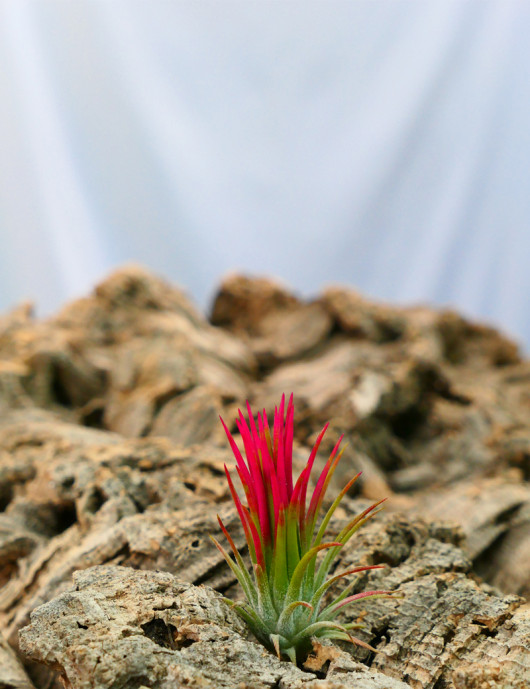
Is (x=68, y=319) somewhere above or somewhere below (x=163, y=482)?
above

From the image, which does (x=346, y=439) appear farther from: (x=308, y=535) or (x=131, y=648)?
(x=131, y=648)

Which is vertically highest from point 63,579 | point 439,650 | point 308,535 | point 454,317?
point 454,317

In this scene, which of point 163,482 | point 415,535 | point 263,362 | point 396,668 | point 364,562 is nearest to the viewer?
point 396,668

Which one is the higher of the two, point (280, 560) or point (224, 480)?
point (280, 560)

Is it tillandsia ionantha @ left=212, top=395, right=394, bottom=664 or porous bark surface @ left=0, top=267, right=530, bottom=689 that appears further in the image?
tillandsia ionantha @ left=212, top=395, right=394, bottom=664

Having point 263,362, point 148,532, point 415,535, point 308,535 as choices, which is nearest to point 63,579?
point 148,532

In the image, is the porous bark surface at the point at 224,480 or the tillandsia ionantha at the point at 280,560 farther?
the tillandsia ionantha at the point at 280,560

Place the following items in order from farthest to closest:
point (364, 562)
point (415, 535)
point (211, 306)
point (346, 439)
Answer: point (211, 306) < point (346, 439) < point (415, 535) < point (364, 562)

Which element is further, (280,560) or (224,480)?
(224,480)
